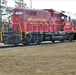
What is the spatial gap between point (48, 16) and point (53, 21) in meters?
1.44

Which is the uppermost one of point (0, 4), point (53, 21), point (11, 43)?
point (0, 4)

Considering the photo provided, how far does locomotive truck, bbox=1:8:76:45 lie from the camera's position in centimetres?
2679

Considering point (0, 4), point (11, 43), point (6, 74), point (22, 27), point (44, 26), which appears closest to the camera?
point (6, 74)

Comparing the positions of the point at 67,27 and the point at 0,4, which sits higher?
the point at 0,4

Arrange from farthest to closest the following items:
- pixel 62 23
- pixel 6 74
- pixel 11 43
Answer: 1. pixel 62 23
2. pixel 11 43
3. pixel 6 74

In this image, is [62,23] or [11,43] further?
[62,23]

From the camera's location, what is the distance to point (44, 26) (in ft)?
102

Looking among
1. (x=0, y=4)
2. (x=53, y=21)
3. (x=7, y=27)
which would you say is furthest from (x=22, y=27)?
(x=0, y=4)

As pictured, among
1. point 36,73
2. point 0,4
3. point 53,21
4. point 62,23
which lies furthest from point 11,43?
point 0,4

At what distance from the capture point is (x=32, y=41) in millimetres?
28672

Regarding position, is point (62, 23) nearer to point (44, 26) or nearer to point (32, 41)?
point (44, 26)

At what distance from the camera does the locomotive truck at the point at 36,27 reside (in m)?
26.8

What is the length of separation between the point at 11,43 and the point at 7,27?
220 centimetres

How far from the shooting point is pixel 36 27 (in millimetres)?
29844
